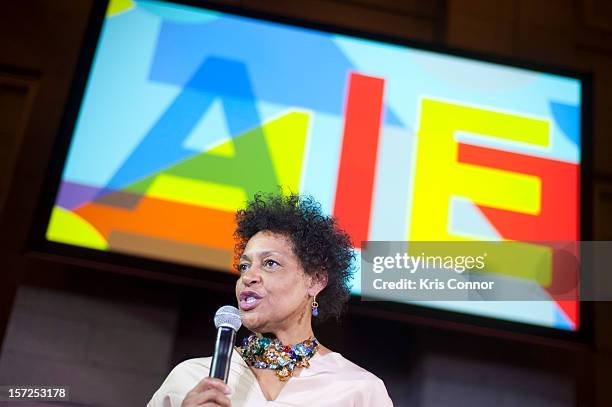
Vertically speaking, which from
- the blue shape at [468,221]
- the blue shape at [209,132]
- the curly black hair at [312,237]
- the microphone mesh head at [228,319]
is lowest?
the microphone mesh head at [228,319]

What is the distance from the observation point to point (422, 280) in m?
2.86

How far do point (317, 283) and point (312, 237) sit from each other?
138mm

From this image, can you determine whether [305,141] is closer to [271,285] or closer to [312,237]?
[312,237]

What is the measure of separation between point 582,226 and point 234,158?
150cm

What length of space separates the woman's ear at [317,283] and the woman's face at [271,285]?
10mm

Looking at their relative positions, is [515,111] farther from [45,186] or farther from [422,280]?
[45,186]

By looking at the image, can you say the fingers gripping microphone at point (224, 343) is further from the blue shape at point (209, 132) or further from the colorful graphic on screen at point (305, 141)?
the blue shape at point (209, 132)

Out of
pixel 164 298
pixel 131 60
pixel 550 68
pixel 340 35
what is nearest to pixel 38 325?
pixel 164 298

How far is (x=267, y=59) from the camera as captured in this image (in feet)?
11.1

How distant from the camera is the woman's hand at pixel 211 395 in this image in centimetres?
154

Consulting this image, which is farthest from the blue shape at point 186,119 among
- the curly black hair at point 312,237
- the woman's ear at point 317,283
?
the woman's ear at point 317,283

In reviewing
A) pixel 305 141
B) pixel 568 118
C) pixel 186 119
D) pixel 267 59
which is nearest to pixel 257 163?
pixel 305 141

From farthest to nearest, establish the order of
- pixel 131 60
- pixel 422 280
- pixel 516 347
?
pixel 131 60 → pixel 516 347 → pixel 422 280

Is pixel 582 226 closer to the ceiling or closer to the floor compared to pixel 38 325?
closer to the ceiling
